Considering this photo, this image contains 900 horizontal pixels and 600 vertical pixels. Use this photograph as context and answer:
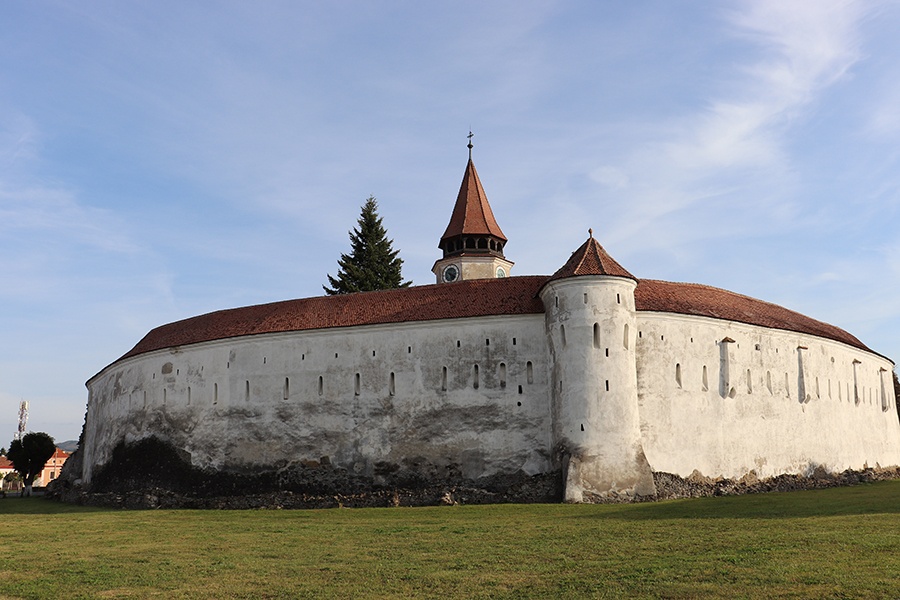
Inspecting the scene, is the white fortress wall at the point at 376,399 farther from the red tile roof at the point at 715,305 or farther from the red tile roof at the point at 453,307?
the red tile roof at the point at 715,305

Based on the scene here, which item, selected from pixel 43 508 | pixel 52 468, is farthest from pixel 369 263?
pixel 52 468

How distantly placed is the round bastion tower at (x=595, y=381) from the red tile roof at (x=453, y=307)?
1912 mm

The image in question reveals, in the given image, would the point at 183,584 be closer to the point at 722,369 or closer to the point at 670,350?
the point at 670,350

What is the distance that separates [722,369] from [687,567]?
22059 millimetres

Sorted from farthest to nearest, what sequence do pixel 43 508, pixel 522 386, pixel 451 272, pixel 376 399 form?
pixel 451 272 < pixel 43 508 < pixel 376 399 < pixel 522 386

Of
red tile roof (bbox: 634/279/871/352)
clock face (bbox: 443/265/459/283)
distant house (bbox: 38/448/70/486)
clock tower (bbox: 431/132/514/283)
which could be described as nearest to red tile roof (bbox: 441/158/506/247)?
clock tower (bbox: 431/132/514/283)

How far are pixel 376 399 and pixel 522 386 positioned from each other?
628 cm

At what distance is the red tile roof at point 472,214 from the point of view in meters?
58.1

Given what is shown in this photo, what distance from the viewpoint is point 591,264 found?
3456 cm

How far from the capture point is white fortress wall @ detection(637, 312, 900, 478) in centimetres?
3500

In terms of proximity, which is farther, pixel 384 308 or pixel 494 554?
pixel 384 308

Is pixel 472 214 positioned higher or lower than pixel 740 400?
higher

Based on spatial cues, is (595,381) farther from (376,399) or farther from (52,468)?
(52,468)

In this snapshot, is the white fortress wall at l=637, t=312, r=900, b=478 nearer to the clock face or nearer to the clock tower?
the clock tower
